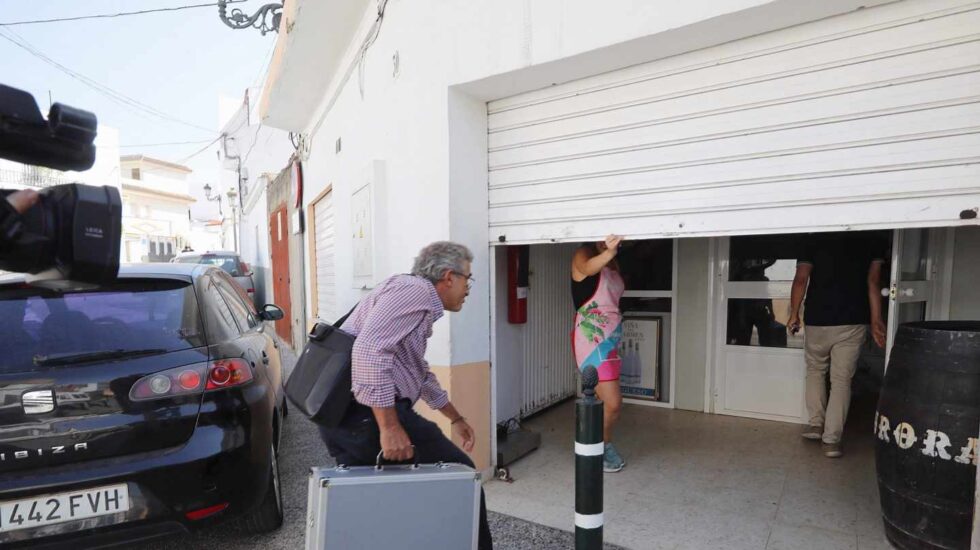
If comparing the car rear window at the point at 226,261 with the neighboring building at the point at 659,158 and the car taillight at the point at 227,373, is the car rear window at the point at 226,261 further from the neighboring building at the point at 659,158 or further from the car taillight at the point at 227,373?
the car taillight at the point at 227,373

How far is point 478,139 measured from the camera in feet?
11.5

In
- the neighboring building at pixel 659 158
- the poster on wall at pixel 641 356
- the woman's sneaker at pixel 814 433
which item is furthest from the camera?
the poster on wall at pixel 641 356

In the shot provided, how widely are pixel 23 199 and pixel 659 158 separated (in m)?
2.72

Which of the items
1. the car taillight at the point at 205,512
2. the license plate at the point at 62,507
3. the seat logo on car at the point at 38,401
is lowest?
the car taillight at the point at 205,512

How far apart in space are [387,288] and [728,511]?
2.47 metres

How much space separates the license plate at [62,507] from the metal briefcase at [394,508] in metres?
0.96

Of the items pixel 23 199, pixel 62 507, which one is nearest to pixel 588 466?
pixel 23 199

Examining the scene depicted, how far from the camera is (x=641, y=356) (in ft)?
16.6

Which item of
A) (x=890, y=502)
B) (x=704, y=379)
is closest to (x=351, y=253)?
(x=704, y=379)

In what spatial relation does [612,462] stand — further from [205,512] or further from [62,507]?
[62,507]

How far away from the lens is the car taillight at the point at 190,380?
2277 millimetres

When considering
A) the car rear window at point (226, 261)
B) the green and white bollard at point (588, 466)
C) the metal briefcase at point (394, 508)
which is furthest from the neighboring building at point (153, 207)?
the green and white bollard at point (588, 466)

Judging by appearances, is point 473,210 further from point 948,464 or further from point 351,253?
point 948,464

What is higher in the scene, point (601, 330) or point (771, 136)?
point (771, 136)
